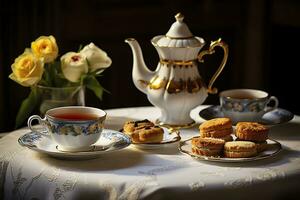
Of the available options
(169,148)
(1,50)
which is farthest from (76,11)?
(169,148)

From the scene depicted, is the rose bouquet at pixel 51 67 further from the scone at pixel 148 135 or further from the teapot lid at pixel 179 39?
the scone at pixel 148 135

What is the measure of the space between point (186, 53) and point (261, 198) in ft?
1.57

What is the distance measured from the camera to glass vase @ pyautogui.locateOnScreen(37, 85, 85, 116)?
1.94 m

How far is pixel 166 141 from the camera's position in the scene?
174 cm

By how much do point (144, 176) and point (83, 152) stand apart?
15cm

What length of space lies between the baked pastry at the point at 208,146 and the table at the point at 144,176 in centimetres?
2

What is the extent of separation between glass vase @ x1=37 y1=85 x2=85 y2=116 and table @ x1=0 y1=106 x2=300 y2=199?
24 cm

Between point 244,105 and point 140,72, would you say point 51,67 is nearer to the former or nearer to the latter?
point 140,72

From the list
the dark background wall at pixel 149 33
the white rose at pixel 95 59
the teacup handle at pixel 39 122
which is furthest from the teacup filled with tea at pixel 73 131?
the dark background wall at pixel 149 33

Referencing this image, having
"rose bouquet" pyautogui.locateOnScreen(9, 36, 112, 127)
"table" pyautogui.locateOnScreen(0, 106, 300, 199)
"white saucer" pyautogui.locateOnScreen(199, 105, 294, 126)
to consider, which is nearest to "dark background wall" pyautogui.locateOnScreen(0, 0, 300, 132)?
"rose bouquet" pyautogui.locateOnScreen(9, 36, 112, 127)

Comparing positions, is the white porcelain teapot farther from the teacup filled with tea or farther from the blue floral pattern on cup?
the teacup filled with tea

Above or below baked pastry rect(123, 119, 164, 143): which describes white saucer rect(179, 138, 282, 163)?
below

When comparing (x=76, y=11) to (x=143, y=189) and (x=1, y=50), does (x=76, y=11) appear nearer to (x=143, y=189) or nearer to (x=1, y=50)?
(x=1, y=50)

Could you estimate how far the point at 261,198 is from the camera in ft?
5.04
